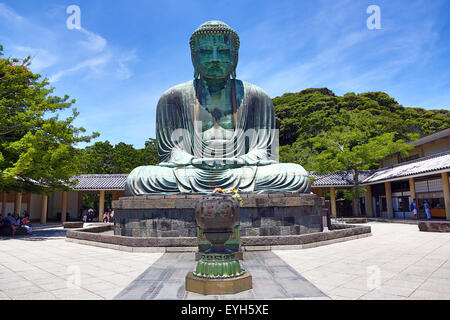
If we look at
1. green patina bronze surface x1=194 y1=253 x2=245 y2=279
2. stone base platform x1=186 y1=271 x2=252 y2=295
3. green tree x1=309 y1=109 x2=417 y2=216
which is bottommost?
stone base platform x1=186 y1=271 x2=252 y2=295

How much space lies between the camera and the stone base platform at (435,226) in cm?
1023

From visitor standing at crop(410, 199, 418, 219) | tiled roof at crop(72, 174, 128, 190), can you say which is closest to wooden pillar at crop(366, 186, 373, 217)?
visitor standing at crop(410, 199, 418, 219)

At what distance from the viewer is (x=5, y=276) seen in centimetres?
457

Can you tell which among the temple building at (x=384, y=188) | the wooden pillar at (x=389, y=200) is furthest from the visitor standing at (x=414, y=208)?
the wooden pillar at (x=389, y=200)

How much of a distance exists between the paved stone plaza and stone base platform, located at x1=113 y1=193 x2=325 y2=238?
0.70 metres

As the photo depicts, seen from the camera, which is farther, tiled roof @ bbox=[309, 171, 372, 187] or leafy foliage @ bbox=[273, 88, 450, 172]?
leafy foliage @ bbox=[273, 88, 450, 172]

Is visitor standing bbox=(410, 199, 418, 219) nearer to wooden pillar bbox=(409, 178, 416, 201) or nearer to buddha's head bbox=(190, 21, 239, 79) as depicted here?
wooden pillar bbox=(409, 178, 416, 201)

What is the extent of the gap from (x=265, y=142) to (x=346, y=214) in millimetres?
18413

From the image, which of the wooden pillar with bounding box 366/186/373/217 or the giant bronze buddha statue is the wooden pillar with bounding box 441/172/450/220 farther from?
the giant bronze buddha statue

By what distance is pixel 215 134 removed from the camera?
895cm

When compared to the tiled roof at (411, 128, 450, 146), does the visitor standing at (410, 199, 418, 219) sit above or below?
below

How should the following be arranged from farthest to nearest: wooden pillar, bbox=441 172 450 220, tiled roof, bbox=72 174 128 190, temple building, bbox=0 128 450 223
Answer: tiled roof, bbox=72 174 128 190 < temple building, bbox=0 128 450 223 < wooden pillar, bbox=441 172 450 220

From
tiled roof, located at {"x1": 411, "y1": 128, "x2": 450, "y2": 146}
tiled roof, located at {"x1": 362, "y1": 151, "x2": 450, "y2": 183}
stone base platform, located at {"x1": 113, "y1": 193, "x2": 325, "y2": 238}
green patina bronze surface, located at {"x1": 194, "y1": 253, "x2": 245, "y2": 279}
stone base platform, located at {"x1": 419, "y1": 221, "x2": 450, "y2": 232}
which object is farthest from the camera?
tiled roof, located at {"x1": 411, "y1": 128, "x2": 450, "y2": 146}

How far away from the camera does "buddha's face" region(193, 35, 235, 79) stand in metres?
8.84
